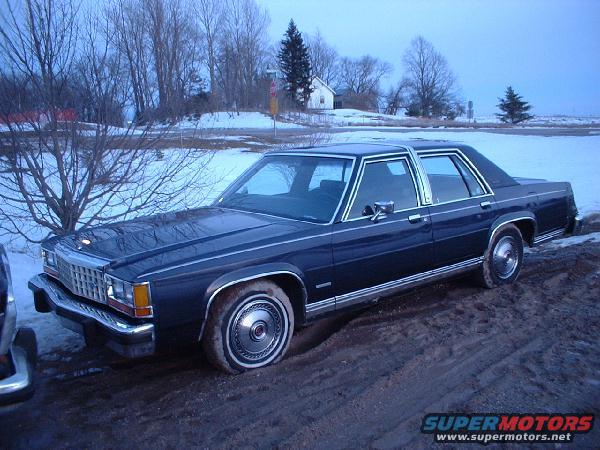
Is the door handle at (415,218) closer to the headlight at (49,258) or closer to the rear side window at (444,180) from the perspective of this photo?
the rear side window at (444,180)

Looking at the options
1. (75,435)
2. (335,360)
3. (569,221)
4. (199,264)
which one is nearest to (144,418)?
(75,435)

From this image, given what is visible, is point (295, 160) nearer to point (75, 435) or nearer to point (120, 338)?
point (120, 338)

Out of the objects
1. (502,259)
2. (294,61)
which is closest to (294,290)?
(502,259)

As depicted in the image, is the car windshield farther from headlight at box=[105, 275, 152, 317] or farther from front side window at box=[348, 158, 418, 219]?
headlight at box=[105, 275, 152, 317]

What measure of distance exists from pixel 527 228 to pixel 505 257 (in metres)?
0.52

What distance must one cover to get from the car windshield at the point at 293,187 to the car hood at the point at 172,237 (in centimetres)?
19

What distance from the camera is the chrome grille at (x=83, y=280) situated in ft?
12.0

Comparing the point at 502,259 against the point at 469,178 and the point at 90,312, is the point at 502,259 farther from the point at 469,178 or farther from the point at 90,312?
the point at 90,312

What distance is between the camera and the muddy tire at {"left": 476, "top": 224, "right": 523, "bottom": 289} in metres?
5.61

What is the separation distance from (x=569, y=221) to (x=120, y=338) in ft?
17.4

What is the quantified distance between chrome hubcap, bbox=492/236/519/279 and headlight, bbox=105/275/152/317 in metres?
3.73

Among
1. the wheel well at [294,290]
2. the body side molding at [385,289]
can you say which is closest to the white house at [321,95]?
the body side molding at [385,289]

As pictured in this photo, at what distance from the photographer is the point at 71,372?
4.05 meters

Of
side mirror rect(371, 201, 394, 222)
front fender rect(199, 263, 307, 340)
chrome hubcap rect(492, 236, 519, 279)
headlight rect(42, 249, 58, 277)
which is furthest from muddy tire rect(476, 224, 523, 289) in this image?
headlight rect(42, 249, 58, 277)
